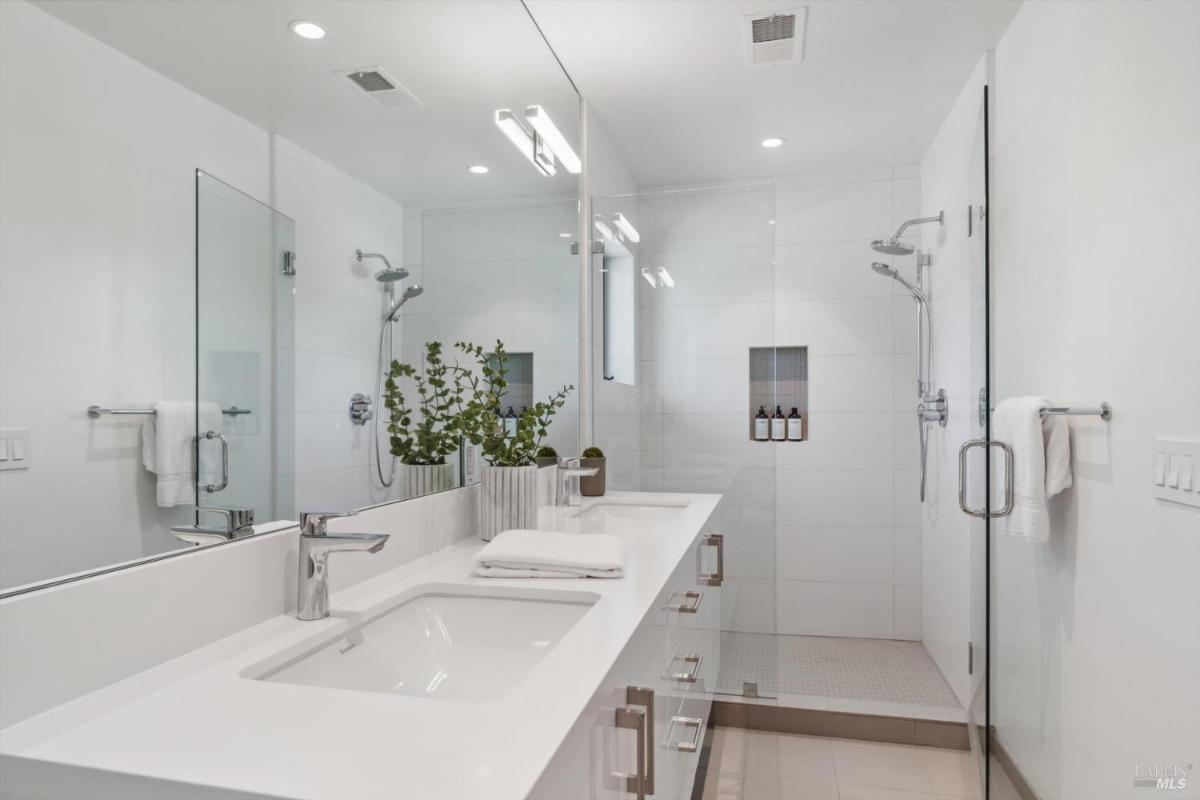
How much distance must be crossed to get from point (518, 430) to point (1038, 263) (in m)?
1.60

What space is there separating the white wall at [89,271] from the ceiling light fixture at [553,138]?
133 cm

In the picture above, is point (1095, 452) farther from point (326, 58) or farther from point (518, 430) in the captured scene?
point (326, 58)

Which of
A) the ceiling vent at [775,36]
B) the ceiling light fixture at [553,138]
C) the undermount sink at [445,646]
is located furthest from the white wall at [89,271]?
the ceiling vent at [775,36]

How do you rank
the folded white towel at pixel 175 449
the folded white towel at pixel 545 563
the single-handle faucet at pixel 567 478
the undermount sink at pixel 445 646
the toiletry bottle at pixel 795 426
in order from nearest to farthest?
the folded white towel at pixel 175 449
the undermount sink at pixel 445 646
the folded white towel at pixel 545 563
the single-handle faucet at pixel 567 478
the toiletry bottle at pixel 795 426

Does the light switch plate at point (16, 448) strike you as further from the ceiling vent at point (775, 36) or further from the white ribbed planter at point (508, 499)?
the ceiling vent at point (775, 36)

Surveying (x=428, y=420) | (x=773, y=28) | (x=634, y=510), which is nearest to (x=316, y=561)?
(x=428, y=420)

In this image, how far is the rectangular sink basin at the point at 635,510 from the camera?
2.30 meters

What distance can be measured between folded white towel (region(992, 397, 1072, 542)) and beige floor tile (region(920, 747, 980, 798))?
1.04 metres

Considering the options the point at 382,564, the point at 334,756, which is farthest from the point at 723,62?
the point at 334,756

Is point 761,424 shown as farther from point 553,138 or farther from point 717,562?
point 553,138

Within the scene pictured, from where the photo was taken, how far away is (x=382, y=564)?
1.33 meters

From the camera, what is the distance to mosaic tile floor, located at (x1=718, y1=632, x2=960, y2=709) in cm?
253

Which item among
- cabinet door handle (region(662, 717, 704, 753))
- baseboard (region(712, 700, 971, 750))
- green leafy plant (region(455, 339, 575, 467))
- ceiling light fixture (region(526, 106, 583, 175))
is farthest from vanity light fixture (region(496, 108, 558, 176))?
baseboard (region(712, 700, 971, 750))

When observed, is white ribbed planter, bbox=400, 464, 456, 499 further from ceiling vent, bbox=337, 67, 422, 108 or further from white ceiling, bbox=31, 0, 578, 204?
ceiling vent, bbox=337, 67, 422, 108
